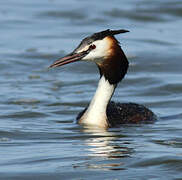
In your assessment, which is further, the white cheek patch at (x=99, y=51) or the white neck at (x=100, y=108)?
the white neck at (x=100, y=108)

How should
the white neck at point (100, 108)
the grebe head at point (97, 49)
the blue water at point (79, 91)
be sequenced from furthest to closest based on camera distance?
the white neck at point (100, 108)
the grebe head at point (97, 49)
the blue water at point (79, 91)

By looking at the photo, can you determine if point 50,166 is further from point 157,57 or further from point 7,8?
point 7,8

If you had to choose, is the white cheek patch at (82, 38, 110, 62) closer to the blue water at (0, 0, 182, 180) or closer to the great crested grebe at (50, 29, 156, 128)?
the great crested grebe at (50, 29, 156, 128)

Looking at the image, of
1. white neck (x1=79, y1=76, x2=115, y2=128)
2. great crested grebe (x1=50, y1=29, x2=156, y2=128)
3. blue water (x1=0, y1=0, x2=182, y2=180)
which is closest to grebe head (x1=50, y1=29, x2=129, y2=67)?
great crested grebe (x1=50, y1=29, x2=156, y2=128)

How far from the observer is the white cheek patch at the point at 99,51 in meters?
11.7

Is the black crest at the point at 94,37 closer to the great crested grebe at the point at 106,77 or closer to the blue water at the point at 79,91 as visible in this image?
the great crested grebe at the point at 106,77

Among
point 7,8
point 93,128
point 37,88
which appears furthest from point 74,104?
point 7,8

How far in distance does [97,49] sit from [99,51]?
5cm

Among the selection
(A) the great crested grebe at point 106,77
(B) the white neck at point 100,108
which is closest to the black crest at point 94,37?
(A) the great crested grebe at point 106,77

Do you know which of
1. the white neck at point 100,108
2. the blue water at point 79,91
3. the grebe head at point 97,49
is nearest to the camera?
the blue water at point 79,91

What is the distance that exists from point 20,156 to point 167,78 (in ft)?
21.6

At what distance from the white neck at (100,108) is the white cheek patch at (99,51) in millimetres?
398

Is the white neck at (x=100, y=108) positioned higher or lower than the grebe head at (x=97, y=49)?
lower

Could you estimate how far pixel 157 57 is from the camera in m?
17.6
